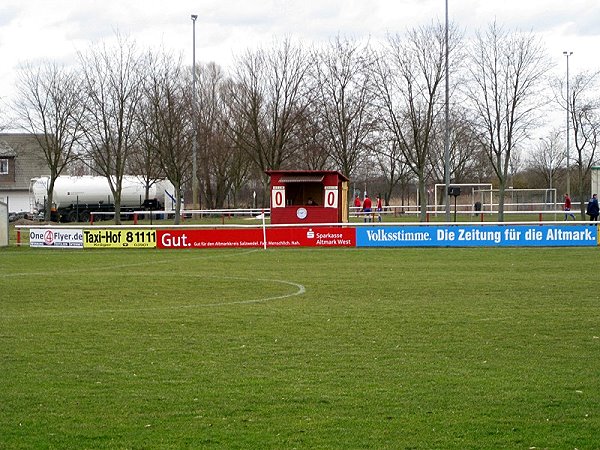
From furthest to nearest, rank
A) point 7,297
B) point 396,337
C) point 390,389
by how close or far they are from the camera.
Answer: point 7,297, point 396,337, point 390,389

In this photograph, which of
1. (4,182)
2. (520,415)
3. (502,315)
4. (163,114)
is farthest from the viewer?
(4,182)

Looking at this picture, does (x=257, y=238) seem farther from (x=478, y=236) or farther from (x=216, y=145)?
(x=216, y=145)

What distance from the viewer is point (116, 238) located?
3666cm

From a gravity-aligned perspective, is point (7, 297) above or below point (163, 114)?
below

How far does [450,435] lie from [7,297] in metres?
13.4

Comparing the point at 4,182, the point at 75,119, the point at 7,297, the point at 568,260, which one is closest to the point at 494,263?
the point at 568,260

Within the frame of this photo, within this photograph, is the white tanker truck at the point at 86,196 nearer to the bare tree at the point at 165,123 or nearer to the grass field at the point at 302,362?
the bare tree at the point at 165,123

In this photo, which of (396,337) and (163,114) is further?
(163,114)

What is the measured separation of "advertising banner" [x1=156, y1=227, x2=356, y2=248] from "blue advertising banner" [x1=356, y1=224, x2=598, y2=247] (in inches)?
33.5

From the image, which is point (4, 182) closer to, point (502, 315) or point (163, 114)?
point (163, 114)

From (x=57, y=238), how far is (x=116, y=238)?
226cm

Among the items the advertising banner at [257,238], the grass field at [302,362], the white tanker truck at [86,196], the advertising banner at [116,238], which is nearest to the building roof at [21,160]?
the white tanker truck at [86,196]

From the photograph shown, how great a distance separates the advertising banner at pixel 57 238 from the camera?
36.6m

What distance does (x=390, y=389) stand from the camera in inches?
398
